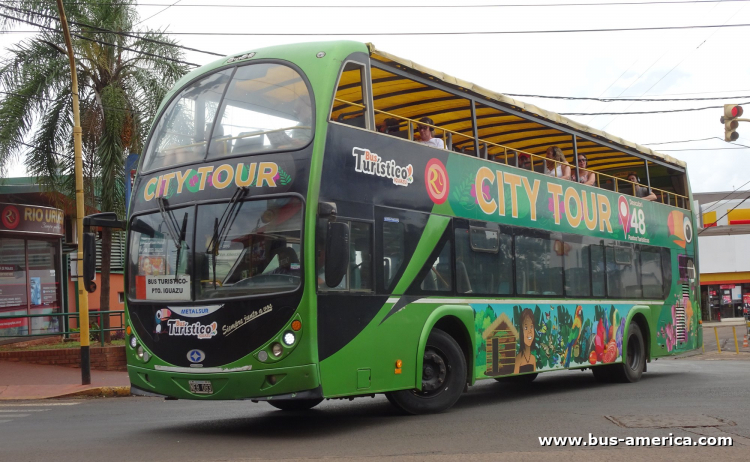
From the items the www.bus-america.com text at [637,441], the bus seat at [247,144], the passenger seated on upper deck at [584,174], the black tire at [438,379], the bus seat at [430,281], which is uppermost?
the passenger seated on upper deck at [584,174]

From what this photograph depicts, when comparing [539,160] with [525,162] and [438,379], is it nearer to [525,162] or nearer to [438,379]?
[525,162]

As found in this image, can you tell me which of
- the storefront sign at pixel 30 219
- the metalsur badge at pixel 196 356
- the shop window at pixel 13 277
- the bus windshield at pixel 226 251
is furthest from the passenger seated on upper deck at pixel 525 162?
the shop window at pixel 13 277

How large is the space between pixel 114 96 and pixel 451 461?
51.6ft

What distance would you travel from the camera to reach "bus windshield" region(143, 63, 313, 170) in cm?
893

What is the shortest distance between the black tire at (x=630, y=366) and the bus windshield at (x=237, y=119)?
28.7 ft

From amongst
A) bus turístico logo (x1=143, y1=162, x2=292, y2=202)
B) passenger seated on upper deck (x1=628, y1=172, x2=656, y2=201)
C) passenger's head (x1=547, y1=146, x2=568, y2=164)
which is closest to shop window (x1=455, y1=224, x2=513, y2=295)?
passenger's head (x1=547, y1=146, x2=568, y2=164)

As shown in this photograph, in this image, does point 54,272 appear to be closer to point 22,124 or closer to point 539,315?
point 22,124

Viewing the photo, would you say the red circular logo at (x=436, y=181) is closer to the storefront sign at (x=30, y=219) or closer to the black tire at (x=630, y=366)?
the black tire at (x=630, y=366)

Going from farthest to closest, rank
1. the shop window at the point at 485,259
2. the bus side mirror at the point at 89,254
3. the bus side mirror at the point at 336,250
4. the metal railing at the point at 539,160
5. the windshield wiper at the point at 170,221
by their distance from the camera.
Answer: the shop window at the point at 485,259, the metal railing at the point at 539,160, the bus side mirror at the point at 89,254, the windshield wiper at the point at 170,221, the bus side mirror at the point at 336,250

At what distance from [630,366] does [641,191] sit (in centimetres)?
352

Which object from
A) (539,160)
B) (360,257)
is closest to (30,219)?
(539,160)

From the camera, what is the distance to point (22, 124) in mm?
20281

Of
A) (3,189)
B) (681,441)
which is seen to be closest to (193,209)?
(681,441)

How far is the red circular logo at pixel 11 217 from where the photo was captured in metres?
23.1
